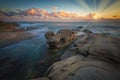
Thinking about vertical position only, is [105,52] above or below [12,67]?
above

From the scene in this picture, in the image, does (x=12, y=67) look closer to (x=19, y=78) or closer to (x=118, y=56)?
(x=19, y=78)

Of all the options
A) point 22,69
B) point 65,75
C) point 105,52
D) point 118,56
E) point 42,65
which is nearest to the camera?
point 65,75

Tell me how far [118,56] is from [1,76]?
7226 mm

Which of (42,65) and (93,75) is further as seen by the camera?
(42,65)

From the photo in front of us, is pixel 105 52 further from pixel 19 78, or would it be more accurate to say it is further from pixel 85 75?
pixel 19 78

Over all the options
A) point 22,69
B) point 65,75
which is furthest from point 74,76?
point 22,69

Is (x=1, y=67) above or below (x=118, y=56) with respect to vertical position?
below

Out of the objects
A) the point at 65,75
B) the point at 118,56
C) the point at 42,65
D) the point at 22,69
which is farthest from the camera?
the point at 42,65

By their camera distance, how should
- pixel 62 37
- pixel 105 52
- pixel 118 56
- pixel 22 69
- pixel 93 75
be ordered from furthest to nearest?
pixel 62 37 → pixel 22 69 → pixel 105 52 → pixel 118 56 → pixel 93 75

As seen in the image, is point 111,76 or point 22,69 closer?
point 111,76

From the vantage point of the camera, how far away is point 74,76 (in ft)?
11.1

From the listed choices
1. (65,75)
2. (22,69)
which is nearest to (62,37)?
(22,69)

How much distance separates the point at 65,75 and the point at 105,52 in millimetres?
3237

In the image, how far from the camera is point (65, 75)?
3.54 m
